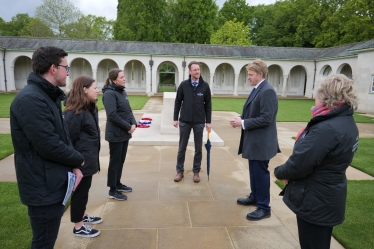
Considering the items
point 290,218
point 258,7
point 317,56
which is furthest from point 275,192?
point 258,7

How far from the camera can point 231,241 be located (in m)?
3.28

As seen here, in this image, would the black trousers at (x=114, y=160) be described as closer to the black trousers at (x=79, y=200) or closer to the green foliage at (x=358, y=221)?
the black trousers at (x=79, y=200)

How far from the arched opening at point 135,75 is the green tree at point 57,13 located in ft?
63.2

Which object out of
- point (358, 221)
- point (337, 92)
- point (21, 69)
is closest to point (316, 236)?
point (337, 92)

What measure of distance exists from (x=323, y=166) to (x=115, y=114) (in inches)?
115

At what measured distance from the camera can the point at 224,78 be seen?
111 feet

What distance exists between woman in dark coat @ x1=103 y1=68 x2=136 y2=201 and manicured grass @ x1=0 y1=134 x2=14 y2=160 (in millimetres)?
3823

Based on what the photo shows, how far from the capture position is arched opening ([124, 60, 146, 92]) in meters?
32.6

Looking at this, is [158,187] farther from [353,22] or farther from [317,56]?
[353,22]

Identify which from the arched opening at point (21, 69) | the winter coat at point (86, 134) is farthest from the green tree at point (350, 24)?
the winter coat at point (86, 134)

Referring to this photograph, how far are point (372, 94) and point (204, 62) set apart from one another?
639 inches

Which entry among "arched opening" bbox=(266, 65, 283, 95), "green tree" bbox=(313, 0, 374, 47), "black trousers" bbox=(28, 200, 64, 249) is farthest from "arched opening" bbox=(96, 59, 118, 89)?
"black trousers" bbox=(28, 200, 64, 249)

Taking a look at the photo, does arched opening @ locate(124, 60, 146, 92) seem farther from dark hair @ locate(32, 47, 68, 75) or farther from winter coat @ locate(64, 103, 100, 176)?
dark hair @ locate(32, 47, 68, 75)

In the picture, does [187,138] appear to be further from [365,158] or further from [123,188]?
[365,158]
